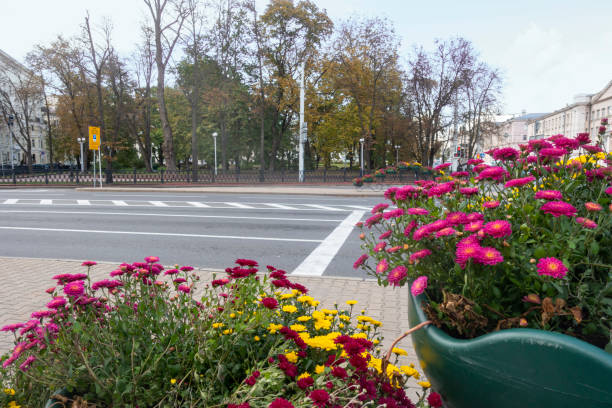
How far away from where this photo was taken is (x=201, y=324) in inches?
72.9

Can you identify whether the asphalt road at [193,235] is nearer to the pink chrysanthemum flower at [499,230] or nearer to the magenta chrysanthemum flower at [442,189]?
the magenta chrysanthemum flower at [442,189]

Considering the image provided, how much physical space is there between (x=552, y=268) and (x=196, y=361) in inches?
53.2

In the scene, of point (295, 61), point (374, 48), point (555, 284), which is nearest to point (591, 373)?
point (555, 284)

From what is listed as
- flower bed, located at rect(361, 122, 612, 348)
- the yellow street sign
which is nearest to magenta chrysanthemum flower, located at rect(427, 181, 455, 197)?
flower bed, located at rect(361, 122, 612, 348)

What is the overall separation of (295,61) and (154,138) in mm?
33098

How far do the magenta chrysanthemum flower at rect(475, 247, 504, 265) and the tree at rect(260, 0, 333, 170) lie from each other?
3785cm

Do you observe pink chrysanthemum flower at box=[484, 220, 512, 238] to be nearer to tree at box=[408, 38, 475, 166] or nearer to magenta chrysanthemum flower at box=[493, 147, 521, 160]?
magenta chrysanthemum flower at box=[493, 147, 521, 160]

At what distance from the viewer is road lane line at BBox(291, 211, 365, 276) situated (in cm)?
621

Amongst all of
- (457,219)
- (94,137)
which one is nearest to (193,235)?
(457,219)

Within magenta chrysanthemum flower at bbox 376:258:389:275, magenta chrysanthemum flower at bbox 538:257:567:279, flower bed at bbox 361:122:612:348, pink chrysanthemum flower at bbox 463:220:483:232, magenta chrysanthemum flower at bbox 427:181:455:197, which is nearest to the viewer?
magenta chrysanthemum flower at bbox 538:257:567:279

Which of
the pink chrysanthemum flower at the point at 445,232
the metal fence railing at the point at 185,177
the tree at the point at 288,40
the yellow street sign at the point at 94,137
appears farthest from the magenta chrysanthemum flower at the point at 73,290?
the tree at the point at 288,40

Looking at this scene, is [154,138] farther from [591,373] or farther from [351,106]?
[591,373]

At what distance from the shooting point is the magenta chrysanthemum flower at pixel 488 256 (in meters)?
1.36

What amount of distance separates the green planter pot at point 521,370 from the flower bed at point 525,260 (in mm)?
113
